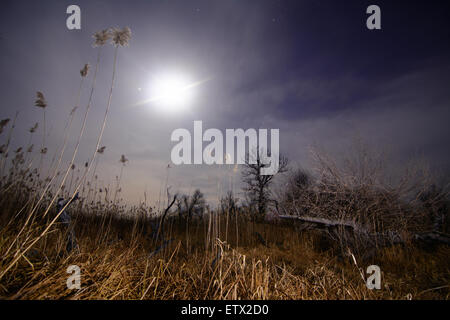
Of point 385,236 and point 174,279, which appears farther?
point 385,236

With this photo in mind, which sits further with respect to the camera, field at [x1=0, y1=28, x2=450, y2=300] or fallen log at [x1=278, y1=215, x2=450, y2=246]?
fallen log at [x1=278, y1=215, x2=450, y2=246]

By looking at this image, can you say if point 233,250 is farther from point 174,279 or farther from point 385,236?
point 385,236

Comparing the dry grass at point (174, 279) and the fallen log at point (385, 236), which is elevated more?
the dry grass at point (174, 279)

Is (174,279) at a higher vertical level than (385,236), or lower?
higher

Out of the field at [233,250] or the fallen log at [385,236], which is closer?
the field at [233,250]

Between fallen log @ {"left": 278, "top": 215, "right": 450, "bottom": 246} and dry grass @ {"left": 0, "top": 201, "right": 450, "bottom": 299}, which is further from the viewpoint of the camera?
fallen log @ {"left": 278, "top": 215, "right": 450, "bottom": 246}

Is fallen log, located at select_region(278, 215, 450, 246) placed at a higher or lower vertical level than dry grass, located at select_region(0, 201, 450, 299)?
lower

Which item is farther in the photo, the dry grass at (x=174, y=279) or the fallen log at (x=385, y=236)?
the fallen log at (x=385, y=236)

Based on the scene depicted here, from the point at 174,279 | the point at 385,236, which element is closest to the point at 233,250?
the point at 174,279

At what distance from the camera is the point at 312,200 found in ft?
24.1

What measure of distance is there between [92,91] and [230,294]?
2462 millimetres
